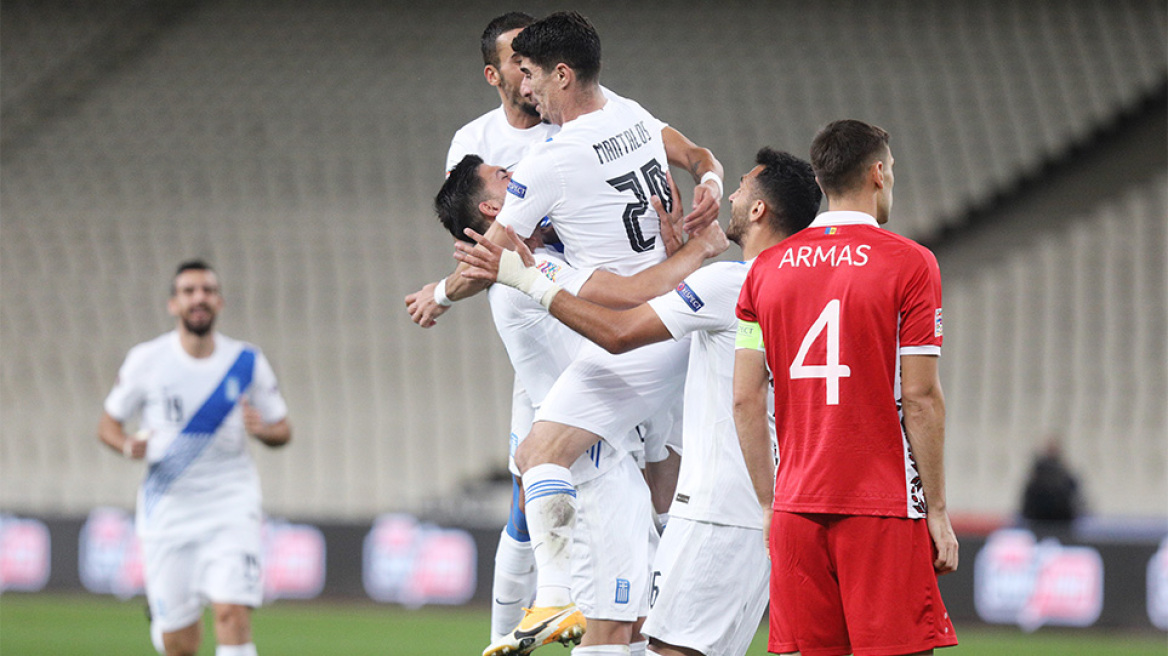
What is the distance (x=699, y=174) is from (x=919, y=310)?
181 centimetres

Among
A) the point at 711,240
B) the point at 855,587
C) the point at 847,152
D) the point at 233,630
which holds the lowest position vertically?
the point at 233,630

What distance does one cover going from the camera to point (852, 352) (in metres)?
4.27

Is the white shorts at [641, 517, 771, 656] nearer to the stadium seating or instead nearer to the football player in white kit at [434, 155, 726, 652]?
the football player in white kit at [434, 155, 726, 652]

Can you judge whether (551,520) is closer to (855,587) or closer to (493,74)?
(855,587)

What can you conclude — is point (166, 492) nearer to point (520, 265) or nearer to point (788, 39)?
point (520, 265)

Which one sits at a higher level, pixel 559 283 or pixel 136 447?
pixel 559 283

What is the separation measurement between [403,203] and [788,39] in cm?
510

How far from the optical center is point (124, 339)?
16.5 meters

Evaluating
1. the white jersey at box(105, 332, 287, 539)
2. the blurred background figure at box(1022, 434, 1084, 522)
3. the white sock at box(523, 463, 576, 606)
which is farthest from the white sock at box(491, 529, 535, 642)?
the blurred background figure at box(1022, 434, 1084, 522)

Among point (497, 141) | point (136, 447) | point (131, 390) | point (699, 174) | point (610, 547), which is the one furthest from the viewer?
point (131, 390)

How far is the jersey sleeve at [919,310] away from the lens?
4.21m

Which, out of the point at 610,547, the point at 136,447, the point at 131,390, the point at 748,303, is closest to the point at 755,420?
the point at 748,303

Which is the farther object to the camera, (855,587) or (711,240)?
(711,240)

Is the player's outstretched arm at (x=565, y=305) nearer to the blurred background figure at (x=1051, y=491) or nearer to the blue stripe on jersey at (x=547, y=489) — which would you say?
the blue stripe on jersey at (x=547, y=489)
